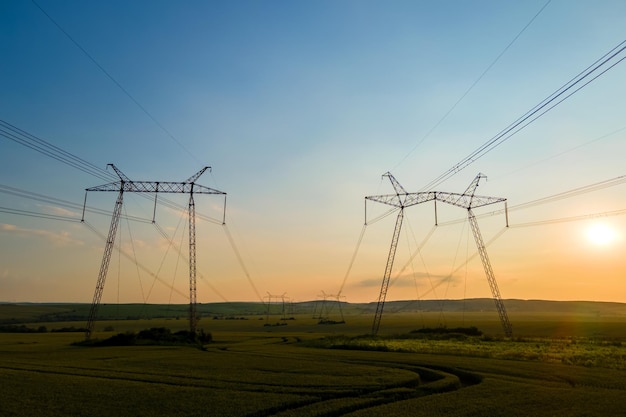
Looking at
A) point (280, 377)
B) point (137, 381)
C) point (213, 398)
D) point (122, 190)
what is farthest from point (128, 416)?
point (122, 190)

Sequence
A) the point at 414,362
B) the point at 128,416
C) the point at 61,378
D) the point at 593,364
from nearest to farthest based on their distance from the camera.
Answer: the point at 128,416 → the point at 61,378 → the point at 593,364 → the point at 414,362

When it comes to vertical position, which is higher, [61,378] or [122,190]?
[122,190]

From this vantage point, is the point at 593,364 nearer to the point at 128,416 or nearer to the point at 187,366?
the point at 187,366

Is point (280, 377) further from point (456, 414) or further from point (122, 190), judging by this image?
point (122, 190)

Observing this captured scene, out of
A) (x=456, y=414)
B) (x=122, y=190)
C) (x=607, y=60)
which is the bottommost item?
(x=456, y=414)

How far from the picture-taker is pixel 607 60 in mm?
30719

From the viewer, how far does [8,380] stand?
38.2 m

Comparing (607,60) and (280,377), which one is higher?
(607,60)

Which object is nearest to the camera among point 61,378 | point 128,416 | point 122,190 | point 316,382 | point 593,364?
point 128,416

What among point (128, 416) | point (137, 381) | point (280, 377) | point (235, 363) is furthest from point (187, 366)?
point (128, 416)

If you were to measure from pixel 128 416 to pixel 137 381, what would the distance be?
1280 cm

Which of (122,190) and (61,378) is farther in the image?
(122,190)

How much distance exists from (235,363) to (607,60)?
41886 millimetres

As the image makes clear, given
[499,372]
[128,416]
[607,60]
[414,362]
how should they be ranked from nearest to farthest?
1. [128,416]
2. [607,60]
3. [499,372]
4. [414,362]
